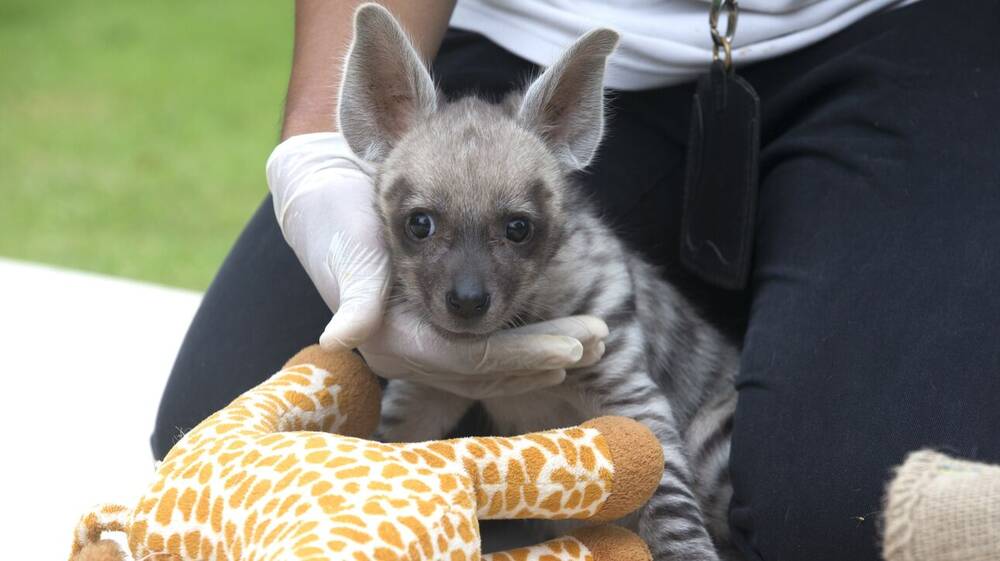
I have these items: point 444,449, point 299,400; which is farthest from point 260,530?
point 299,400

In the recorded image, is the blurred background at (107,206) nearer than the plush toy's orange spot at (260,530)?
No

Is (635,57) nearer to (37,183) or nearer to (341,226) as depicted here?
(341,226)

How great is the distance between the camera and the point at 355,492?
1.90 m

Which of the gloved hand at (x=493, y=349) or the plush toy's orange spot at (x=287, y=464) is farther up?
the plush toy's orange spot at (x=287, y=464)

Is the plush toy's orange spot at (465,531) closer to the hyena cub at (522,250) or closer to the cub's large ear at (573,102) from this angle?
the hyena cub at (522,250)

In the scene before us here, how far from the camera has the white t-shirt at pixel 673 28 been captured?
3.06 meters

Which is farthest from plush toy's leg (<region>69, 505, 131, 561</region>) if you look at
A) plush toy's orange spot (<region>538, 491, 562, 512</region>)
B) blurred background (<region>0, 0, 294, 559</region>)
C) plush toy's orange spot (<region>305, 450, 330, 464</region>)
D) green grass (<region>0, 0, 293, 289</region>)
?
green grass (<region>0, 0, 293, 289</region>)

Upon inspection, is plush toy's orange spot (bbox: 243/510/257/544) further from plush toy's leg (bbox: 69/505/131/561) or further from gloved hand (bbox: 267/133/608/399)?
gloved hand (bbox: 267/133/608/399)

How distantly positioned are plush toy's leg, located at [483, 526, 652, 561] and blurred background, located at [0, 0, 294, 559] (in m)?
0.81

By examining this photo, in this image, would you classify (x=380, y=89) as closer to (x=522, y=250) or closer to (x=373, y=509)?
(x=522, y=250)

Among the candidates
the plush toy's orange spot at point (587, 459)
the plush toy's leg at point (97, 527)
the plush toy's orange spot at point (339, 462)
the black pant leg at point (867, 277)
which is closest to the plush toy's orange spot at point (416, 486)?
the plush toy's orange spot at point (339, 462)

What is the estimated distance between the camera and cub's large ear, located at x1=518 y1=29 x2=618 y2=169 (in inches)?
101

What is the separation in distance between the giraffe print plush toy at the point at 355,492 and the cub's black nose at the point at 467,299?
31 centimetres

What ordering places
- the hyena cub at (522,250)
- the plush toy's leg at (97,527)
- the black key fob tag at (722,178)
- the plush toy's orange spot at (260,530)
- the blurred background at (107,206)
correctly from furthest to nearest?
the blurred background at (107,206) → the black key fob tag at (722,178) → the hyena cub at (522,250) → the plush toy's leg at (97,527) → the plush toy's orange spot at (260,530)
